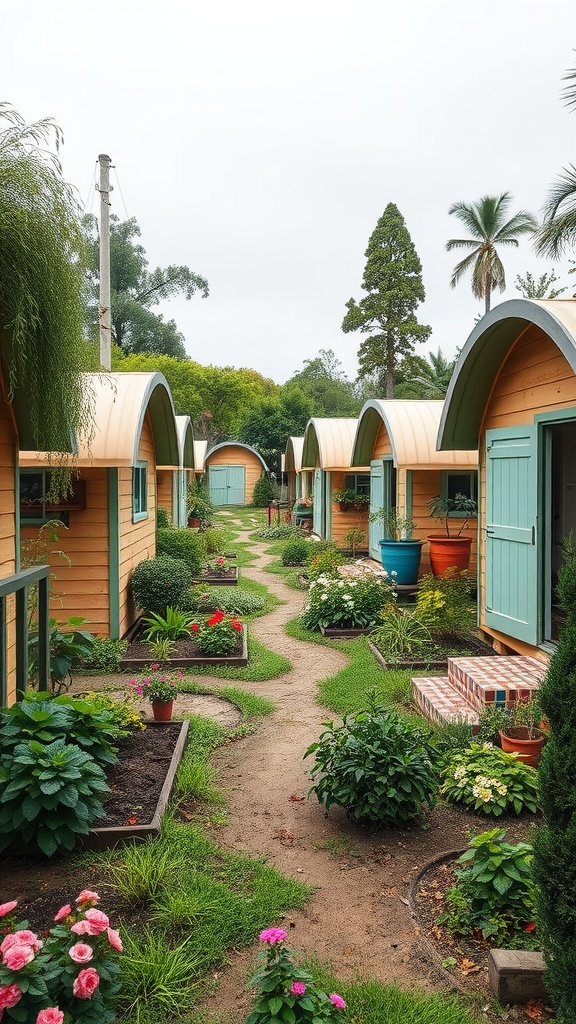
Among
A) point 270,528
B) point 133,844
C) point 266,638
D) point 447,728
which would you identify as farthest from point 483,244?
point 133,844

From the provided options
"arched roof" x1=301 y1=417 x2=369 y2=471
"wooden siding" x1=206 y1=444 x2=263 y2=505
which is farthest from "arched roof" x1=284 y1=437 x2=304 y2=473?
"arched roof" x1=301 y1=417 x2=369 y2=471

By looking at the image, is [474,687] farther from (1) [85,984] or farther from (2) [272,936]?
(1) [85,984]

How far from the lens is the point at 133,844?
389cm

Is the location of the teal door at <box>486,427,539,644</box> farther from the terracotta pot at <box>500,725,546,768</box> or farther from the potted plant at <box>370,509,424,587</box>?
the potted plant at <box>370,509,424,587</box>

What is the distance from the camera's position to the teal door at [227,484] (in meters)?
38.1

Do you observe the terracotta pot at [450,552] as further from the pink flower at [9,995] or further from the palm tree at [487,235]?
the palm tree at [487,235]

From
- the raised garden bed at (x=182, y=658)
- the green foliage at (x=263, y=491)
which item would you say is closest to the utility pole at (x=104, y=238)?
the raised garden bed at (x=182, y=658)

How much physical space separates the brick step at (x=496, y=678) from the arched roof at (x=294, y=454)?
18.5 m

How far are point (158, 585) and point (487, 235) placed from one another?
27.9 metres

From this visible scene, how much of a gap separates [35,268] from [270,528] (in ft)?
73.5

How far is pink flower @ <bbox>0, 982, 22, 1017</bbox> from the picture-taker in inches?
86.7

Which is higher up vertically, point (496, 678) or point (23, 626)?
point (23, 626)

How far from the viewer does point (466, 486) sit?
13.0 m

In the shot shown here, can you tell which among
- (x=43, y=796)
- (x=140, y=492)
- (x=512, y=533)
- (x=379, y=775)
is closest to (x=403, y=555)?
(x=140, y=492)
